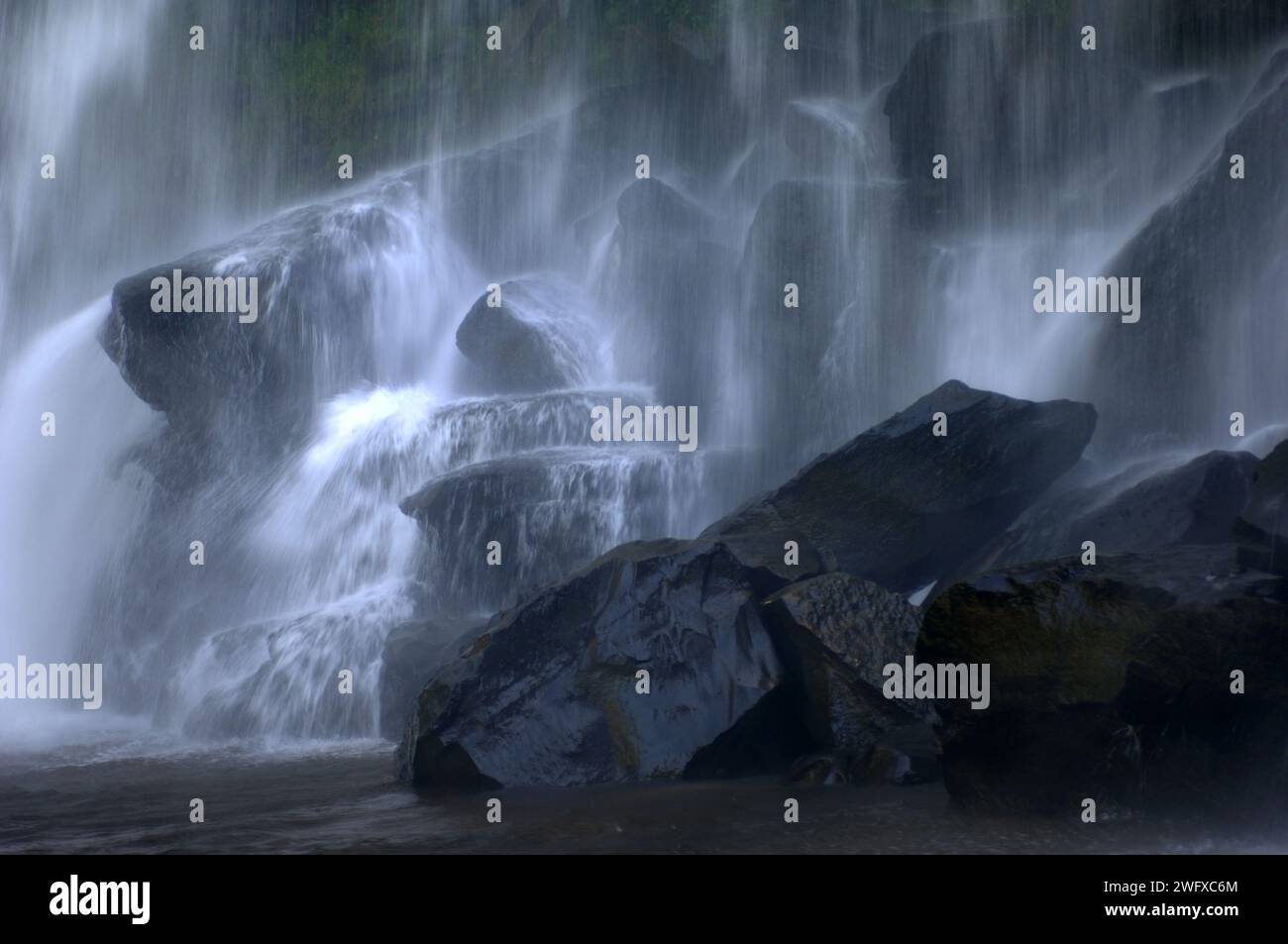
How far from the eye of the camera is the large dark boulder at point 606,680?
9.78m

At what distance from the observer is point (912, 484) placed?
1227cm

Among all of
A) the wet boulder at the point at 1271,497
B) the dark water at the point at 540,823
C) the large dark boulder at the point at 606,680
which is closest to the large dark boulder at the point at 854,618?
the large dark boulder at the point at 606,680

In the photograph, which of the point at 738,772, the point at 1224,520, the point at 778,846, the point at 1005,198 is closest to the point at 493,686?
the point at 738,772

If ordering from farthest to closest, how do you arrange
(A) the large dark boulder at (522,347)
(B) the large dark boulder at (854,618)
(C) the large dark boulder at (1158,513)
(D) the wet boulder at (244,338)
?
(A) the large dark boulder at (522,347)
(D) the wet boulder at (244,338)
(C) the large dark boulder at (1158,513)
(B) the large dark boulder at (854,618)

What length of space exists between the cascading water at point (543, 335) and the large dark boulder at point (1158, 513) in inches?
159

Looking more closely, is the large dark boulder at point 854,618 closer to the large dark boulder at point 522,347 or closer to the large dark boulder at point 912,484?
the large dark boulder at point 912,484

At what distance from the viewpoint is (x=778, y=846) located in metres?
7.20

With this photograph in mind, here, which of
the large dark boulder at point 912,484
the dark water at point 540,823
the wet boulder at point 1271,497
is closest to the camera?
the dark water at point 540,823

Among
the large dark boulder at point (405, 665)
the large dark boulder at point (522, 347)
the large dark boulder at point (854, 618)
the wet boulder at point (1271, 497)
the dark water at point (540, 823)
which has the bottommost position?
the dark water at point (540, 823)

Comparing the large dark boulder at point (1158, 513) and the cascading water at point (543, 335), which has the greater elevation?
the cascading water at point (543, 335)

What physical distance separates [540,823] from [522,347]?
14.6m
